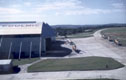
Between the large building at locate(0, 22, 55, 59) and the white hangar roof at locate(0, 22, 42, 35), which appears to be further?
the white hangar roof at locate(0, 22, 42, 35)

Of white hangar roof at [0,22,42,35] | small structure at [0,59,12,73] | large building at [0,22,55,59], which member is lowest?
small structure at [0,59,12,73]

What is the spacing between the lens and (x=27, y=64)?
42.0m

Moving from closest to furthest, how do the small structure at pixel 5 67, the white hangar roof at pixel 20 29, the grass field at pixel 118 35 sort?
1. the small structure at pixel 5 67
2. the white hangar roof at pixel 20 29
3. the grass field at pixel 118 35

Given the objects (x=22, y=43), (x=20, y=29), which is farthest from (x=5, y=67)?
(x=20, y=29)

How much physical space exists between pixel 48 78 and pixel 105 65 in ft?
38.9

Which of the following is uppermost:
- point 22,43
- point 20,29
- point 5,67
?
point 20,29

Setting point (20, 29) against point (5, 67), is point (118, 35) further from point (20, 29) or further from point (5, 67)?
point (5, 67)

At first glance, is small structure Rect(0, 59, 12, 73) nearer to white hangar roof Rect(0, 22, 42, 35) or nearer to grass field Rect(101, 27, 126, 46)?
white hangar roof Rect(0, 22, 42, 35)

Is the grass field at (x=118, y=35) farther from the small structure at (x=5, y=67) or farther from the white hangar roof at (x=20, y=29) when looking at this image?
the small structure at (x=5, y=67)

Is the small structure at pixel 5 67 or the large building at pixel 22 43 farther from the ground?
the large building at pixel 22 43

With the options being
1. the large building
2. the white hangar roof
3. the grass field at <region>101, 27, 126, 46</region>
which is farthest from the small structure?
the grass field at <region>101, 27, 126, 46</region>

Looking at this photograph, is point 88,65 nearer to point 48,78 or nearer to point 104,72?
point 104,72

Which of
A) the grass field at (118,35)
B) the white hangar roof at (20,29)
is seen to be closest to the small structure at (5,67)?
the white hangar roof at (20,29)

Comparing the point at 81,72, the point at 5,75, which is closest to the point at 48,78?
the point at 81,72
